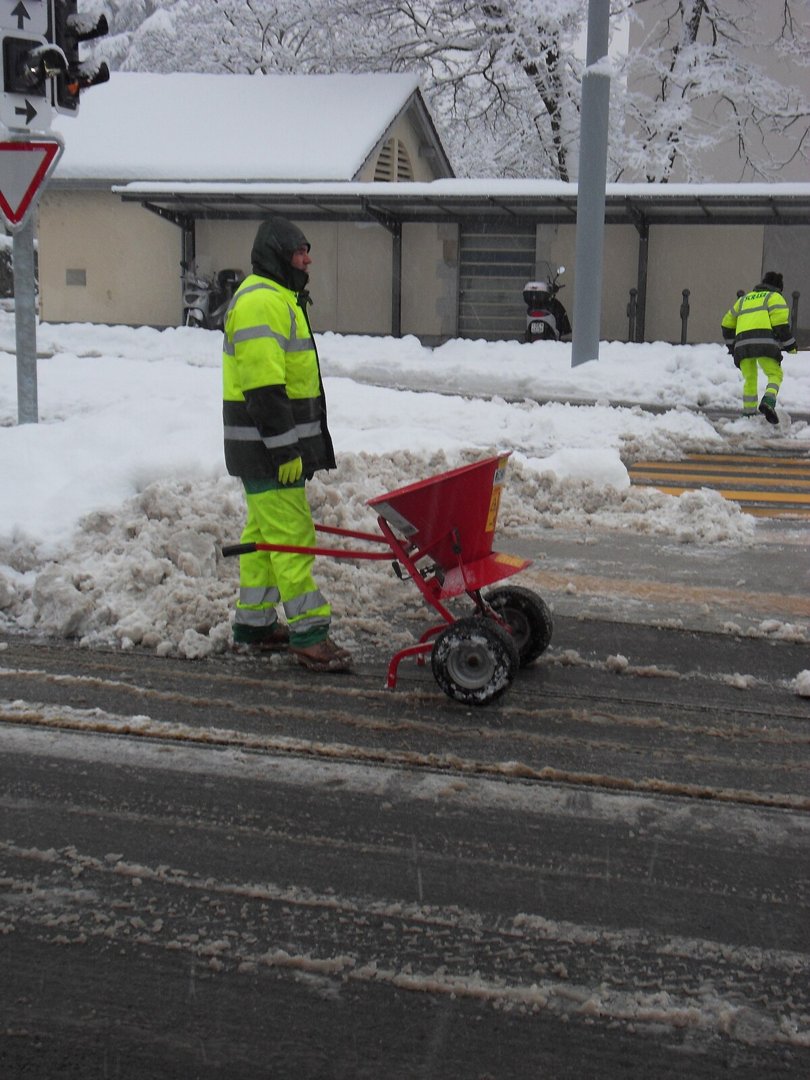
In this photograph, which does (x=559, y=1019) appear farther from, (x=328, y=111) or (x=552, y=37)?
(x=552, y=37)

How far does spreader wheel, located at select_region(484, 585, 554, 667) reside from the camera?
211 inches

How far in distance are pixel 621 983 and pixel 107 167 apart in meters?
25.3

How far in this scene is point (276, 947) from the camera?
3004mm

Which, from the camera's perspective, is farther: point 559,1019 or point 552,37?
point 552,37

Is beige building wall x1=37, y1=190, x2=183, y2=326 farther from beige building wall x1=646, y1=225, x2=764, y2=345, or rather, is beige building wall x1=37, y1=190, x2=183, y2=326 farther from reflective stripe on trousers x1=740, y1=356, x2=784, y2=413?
reflective stripe on trousers x1=740, y1=356, x2=784, y2=413

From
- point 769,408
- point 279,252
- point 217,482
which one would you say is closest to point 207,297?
point 769,408

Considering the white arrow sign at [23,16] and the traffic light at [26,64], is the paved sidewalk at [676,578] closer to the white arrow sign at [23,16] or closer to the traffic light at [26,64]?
the traffic light at [26,64]

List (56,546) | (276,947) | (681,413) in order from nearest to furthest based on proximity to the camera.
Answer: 1. (276,947)
2. (56,546)
3. (681,413)

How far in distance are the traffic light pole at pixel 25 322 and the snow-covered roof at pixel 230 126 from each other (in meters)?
16.5

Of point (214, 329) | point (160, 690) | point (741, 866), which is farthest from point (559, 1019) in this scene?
point (214, 329)

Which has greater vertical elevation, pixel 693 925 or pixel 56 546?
pixel 56 546

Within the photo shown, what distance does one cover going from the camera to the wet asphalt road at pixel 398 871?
8.79ft

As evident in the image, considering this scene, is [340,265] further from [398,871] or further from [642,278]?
[398,871]

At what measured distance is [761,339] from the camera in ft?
46.4
